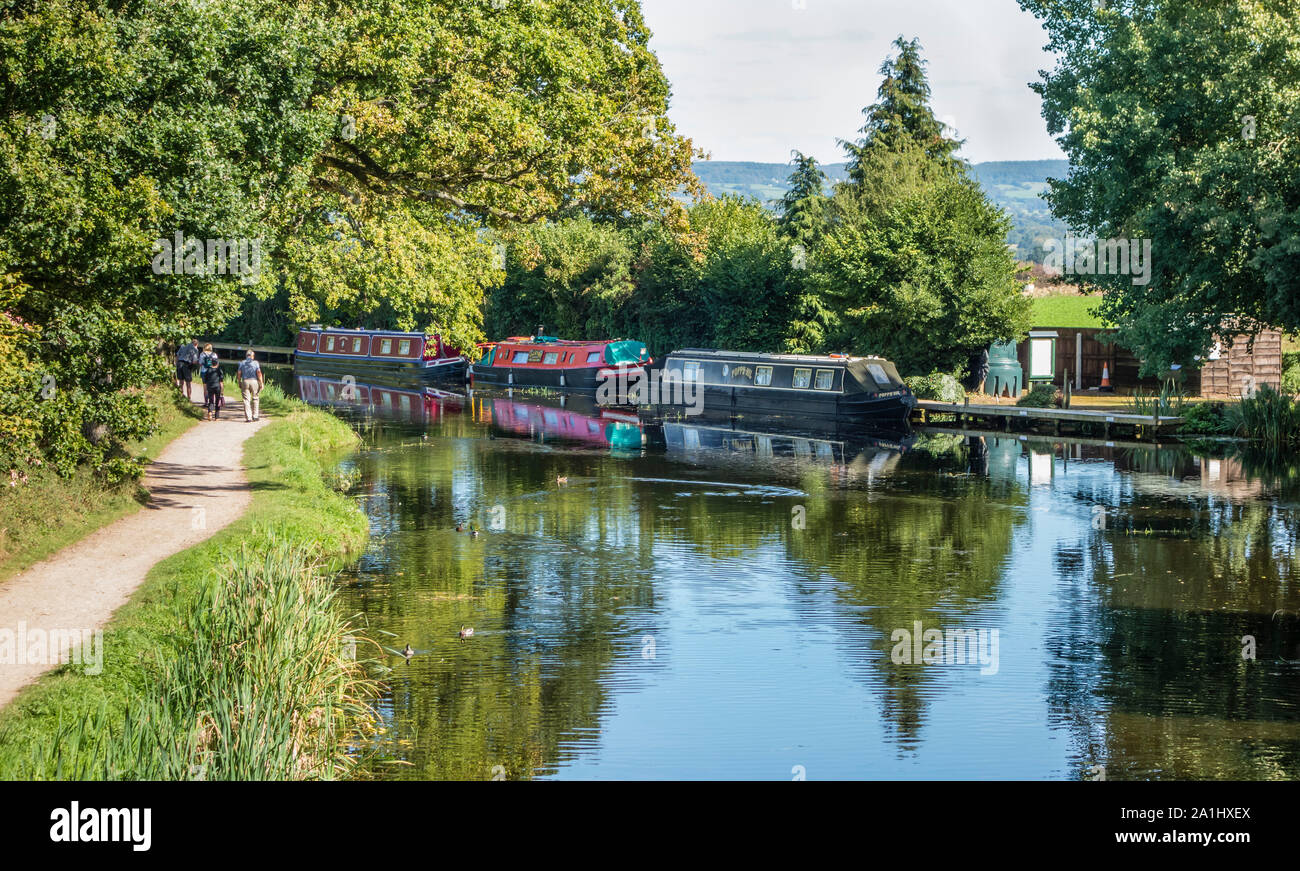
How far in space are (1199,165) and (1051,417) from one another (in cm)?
1119

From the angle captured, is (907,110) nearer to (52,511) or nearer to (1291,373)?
(1291,373)

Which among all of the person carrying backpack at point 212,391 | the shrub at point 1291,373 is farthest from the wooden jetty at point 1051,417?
the person carrying backpack at point 212,391

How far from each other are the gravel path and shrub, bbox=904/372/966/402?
883 inches

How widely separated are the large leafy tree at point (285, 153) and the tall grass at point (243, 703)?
3.91 metres

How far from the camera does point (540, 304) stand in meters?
60.5

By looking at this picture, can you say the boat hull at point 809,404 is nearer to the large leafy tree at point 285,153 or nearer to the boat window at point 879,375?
the boat window at point 879,375

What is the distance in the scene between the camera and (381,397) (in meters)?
48.5

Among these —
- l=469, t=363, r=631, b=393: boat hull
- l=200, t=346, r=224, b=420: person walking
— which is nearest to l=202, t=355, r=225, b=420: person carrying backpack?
l=200, t=346, r=224, b=420: person walking

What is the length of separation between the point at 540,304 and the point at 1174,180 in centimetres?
3665

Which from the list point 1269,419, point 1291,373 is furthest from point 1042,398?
point 1269,419

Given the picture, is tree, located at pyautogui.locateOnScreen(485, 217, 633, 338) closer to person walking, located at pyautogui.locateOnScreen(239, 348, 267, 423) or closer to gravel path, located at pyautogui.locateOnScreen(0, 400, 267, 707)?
person walking, located at pyautogui.locateOnScreen(239, 348, 267, 423)

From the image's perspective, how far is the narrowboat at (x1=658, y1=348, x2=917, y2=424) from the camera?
38.3 m

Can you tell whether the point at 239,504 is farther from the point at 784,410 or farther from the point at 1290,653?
the point at 784,410
